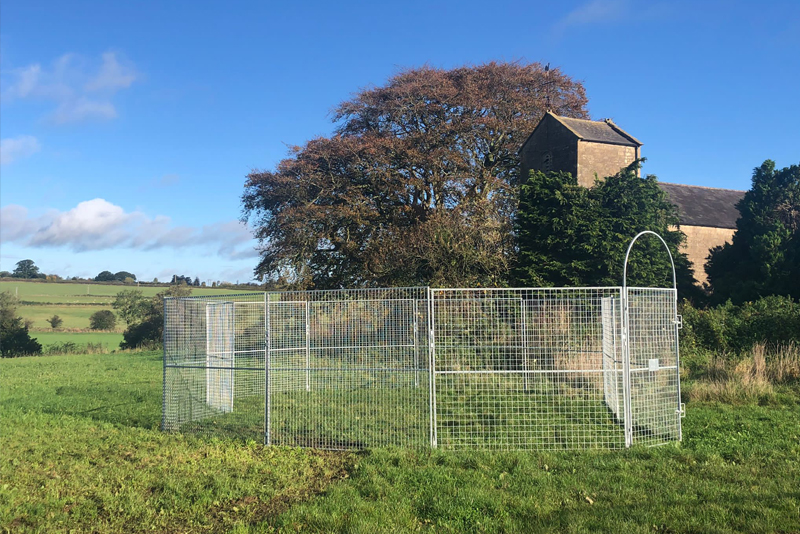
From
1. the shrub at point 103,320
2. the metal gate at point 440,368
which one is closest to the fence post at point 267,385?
the metal gate at point 440,368

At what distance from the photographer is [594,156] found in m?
23.4

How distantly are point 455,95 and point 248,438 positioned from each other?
72.4ft

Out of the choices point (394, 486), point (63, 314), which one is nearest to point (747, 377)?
point (394, 486)

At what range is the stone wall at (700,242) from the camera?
95.4 feet

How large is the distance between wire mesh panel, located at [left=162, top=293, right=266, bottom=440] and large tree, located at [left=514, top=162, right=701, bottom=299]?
454 inches

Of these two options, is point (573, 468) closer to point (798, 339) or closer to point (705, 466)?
point (705, 466)

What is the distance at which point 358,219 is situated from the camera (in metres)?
25.6

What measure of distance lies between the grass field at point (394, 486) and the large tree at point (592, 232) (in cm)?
1010

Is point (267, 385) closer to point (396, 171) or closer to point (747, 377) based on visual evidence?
point (747, 377)

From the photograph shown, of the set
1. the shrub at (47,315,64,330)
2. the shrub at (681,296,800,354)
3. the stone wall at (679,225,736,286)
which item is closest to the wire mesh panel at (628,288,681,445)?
the shrub at (681,296,800,354)

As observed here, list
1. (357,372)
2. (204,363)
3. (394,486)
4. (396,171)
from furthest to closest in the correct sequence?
1. (396,171)
2. (204,363)
3. (357,372)
4. (394,486)

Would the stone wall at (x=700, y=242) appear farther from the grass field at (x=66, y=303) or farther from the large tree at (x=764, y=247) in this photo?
the grass field at (x=66, y=303)

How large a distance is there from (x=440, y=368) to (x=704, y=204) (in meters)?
27.8

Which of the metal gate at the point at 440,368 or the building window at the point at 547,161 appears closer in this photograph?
the metal gate at the point at 440,368
